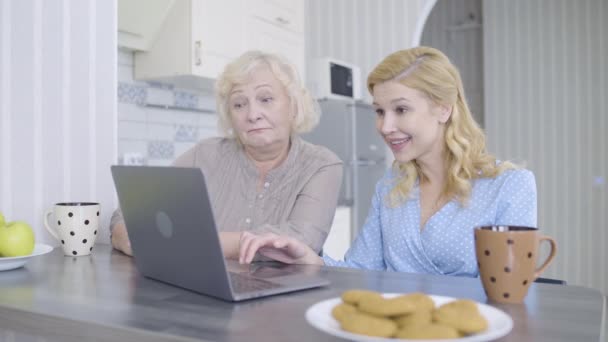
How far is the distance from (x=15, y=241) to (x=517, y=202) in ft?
3.84

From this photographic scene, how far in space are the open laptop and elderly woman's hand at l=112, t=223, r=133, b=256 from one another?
1.00 ft

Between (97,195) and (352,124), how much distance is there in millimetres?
2526

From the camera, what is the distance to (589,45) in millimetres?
4961

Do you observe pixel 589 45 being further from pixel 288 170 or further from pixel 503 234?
pixel 503 234

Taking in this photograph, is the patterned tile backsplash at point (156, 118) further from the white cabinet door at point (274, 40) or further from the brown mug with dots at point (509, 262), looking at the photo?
the brown mug with dots at point (509, 262)

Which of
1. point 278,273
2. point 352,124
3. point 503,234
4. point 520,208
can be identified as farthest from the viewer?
point 352,124

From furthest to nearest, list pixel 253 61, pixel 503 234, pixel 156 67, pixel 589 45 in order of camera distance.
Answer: pixel 589 45 < pixel 156 67 < pixel 253 61 < pixel 503 234

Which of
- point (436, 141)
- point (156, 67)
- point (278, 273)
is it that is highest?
point (156, 67)

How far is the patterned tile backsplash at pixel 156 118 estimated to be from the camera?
326 centimetres

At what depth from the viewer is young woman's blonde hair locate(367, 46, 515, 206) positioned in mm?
1564

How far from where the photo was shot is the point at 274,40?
3.97 m

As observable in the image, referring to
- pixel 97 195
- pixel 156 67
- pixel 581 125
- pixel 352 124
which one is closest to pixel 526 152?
pixel 581 125

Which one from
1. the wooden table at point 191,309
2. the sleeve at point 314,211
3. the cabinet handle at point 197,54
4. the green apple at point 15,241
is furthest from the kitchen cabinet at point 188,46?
the wooden table at point 191,309

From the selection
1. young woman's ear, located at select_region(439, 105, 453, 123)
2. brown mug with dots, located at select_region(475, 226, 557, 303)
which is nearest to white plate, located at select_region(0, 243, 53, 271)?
brown mug with dots, located at select_region(475, 226, 557, 303)
